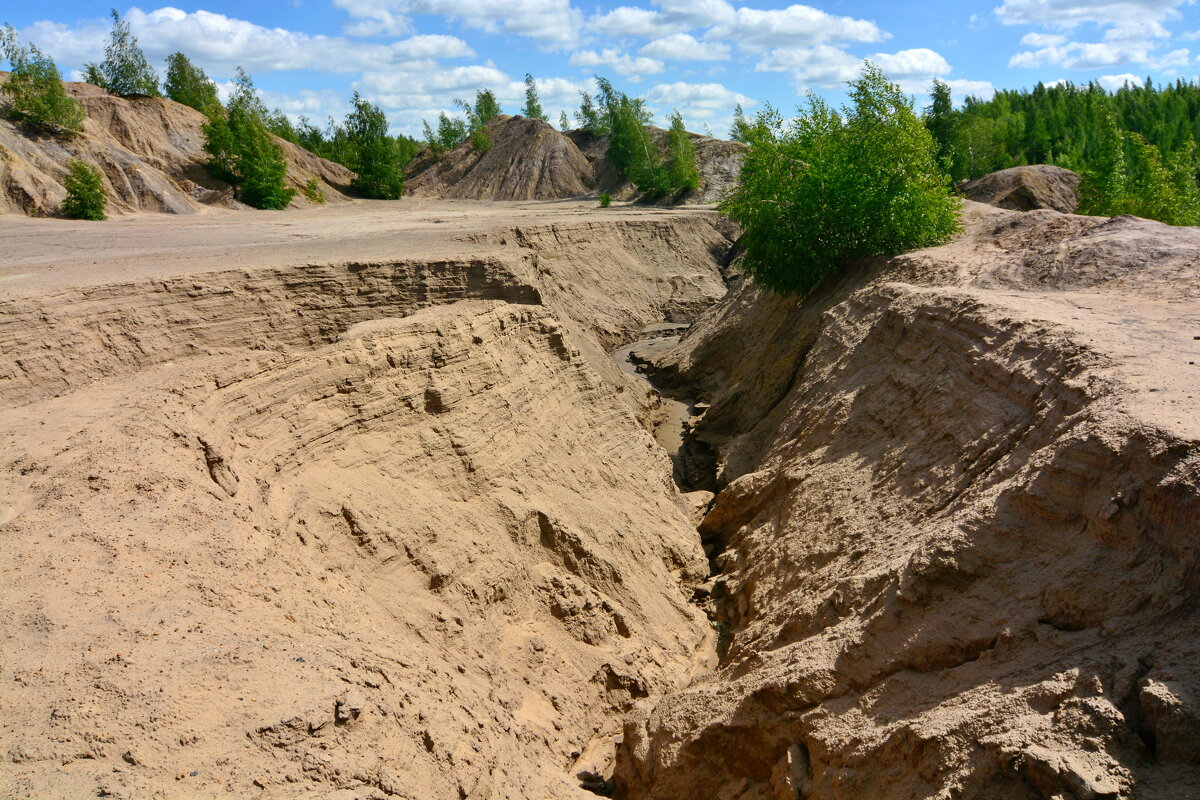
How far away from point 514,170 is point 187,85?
2301 centimetres

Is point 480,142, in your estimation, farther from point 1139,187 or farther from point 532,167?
point 1139,187

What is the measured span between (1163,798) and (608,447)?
420 inches

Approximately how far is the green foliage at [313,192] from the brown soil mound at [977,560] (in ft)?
123

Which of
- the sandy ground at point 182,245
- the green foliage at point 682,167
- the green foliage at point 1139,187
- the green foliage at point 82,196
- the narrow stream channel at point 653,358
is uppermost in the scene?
the green foliage at point 682,167

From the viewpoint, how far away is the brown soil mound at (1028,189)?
135ft

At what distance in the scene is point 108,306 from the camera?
11867mm

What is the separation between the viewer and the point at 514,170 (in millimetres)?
66125

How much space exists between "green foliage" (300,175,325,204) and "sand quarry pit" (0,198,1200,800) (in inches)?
1153

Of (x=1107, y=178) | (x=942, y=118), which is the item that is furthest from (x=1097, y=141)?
(x=1107, y=178)

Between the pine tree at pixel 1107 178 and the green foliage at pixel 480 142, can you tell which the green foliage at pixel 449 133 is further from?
the pine tree at pixel 1107 178

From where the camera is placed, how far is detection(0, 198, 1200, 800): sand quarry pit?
6.16 metres

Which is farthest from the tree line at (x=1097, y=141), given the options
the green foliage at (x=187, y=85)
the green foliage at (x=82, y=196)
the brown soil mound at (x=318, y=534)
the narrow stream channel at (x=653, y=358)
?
the green foliage at (x=187, y=85)

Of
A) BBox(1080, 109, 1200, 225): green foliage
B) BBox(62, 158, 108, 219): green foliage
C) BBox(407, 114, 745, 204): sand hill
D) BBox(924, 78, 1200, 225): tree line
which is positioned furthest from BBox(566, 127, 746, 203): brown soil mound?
BBox(62, 158, 108, 219): green foliage

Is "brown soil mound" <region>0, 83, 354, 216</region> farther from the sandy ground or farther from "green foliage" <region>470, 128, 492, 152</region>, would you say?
"green foliage" <region>470, 128, 492, 152</region>
